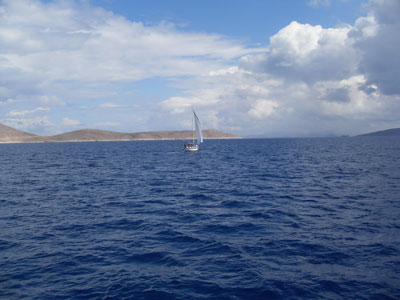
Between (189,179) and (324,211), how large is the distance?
74.7ft

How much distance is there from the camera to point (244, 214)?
890 inches

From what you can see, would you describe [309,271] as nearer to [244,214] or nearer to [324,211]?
[244,214]

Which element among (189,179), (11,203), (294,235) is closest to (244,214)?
(294,235)

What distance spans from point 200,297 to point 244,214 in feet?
39.5

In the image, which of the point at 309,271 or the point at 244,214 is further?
the point at 244,214

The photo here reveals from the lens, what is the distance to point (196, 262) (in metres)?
14.1

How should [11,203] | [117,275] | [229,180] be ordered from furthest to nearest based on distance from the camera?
[229,180]
[11,203]
[117,275]

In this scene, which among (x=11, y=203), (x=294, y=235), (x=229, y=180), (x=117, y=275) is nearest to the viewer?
(x=117, y=275)

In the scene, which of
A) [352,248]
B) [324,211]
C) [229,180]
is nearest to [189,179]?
[229,180]

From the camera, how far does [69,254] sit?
50.5ft

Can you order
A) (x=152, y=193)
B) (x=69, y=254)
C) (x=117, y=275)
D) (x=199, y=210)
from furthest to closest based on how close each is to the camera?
(x=152, y=193) < (x=199, y=210) < (x=69, y=254) < (x=117, y=275)

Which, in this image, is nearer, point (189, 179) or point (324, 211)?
point (324, 211)

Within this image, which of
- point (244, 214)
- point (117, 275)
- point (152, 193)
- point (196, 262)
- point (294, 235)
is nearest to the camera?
point (117, 275)

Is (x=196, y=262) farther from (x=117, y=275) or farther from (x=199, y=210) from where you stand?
(x=199, y=210)
